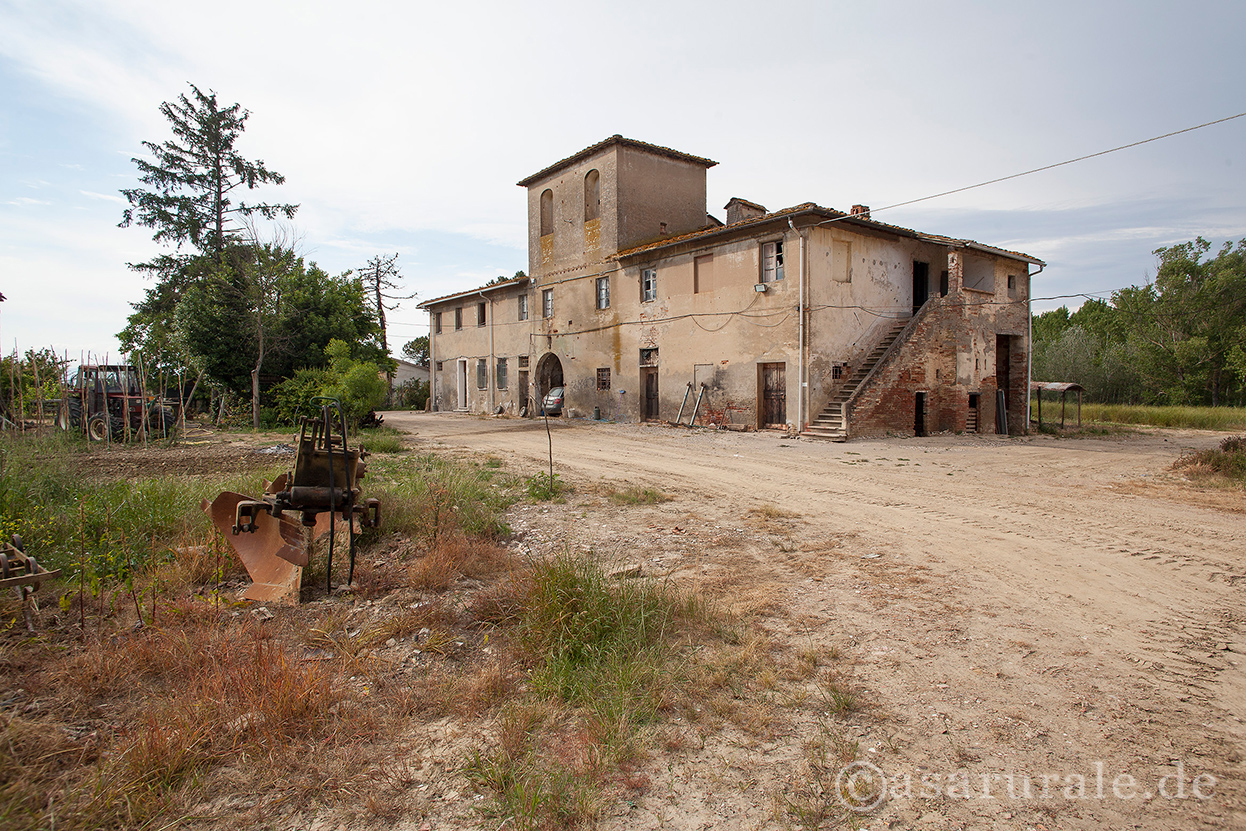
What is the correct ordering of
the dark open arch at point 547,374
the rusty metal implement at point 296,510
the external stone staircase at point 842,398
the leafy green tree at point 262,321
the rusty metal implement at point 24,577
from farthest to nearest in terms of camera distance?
the dark open arch at point 547,374, the leafy green tree at point 262,321, the external stone staircase at point 842,398, the rusty metal implement at point 296,510, the rusty metal implement at point 24,577

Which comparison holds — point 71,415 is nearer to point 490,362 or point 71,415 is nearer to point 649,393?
point 649,393

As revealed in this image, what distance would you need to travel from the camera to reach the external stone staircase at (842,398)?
54.1 ft

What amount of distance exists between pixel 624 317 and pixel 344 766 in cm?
2121

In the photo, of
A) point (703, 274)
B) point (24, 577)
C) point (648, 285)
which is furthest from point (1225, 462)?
point (648, 285)

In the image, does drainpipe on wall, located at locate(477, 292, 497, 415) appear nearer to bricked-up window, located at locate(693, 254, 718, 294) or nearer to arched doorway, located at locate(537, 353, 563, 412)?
arched doorway, located at locate(537, 353, 563, 412)

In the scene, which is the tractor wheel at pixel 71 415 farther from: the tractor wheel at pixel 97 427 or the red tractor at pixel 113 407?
the tractor wheel at pixel 97 427

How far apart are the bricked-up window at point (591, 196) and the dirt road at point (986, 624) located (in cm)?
1718

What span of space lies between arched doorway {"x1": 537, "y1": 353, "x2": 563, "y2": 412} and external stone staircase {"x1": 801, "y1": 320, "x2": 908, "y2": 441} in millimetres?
13206

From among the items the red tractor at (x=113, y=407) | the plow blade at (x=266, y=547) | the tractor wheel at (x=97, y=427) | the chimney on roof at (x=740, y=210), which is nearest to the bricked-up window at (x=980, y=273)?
the chimney on roof at (x=740, y=210)

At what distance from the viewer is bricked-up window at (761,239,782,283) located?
1802 cm

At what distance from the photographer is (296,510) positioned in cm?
476

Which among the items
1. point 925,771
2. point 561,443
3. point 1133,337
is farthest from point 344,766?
point 1133,337

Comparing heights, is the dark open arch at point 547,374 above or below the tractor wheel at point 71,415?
above

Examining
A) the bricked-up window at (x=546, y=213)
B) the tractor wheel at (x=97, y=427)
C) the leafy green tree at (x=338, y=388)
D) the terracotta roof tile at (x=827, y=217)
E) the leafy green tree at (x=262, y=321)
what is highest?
the bricked-up window at (x=546, y=213)
